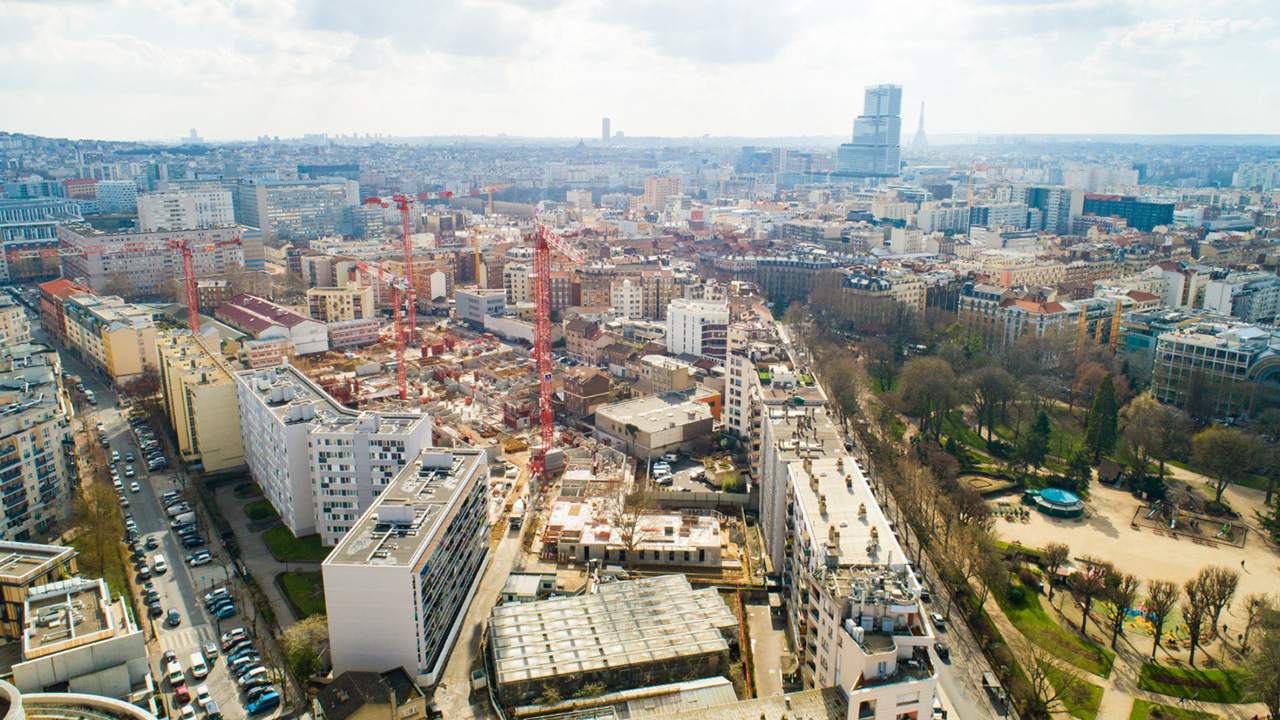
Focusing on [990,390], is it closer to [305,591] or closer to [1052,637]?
[1052,637]

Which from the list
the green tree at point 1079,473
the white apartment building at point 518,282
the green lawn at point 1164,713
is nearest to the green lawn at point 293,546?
the green lawn at point 1164,713

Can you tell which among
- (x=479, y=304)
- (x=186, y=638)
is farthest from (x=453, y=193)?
(x=186, y=638)

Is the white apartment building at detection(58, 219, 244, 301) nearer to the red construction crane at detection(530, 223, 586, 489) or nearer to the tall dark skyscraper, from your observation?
the red construction crane at detection(530, 223, 586, 489)

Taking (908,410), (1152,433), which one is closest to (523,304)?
(908,410)

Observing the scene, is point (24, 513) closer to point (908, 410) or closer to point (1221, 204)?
point (908, 410)

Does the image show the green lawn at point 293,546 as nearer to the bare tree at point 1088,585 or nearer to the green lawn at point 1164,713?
the bare tree at point 1088,585

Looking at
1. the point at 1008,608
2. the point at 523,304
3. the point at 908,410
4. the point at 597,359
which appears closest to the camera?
the point at 1008,608
